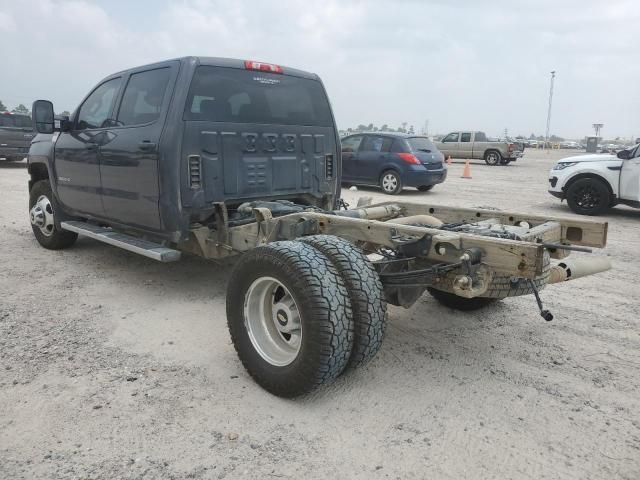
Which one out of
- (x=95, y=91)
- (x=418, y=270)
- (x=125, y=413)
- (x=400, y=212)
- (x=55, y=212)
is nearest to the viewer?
(x=125, y=413)

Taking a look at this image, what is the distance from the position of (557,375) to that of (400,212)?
1.87 metres

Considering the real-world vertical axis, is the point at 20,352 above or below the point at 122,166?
below

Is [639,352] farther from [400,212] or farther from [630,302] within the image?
[400,212]

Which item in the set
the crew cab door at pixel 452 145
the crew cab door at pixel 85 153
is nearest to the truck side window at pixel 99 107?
the crew cab door at pixel 85 153

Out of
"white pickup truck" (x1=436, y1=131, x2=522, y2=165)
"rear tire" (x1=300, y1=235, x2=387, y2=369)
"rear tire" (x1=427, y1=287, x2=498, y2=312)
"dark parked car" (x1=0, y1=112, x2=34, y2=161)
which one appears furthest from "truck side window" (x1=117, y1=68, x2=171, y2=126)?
"white pickup truck" (x1=436, y1=131, x2=522, y2=165)

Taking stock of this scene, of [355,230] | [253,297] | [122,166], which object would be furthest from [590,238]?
[122,166]

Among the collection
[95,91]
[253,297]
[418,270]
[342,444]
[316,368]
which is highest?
[95,91]

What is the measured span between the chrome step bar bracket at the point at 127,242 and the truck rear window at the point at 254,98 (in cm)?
113

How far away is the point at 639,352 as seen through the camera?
3.78m

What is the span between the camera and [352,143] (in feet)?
46.6

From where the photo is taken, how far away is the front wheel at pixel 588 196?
33.0 ft

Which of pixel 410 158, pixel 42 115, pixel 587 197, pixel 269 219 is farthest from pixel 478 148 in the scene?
pixel 269 219

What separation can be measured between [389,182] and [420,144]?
1.34m

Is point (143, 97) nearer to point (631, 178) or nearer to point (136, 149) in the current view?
point (136, 149)
